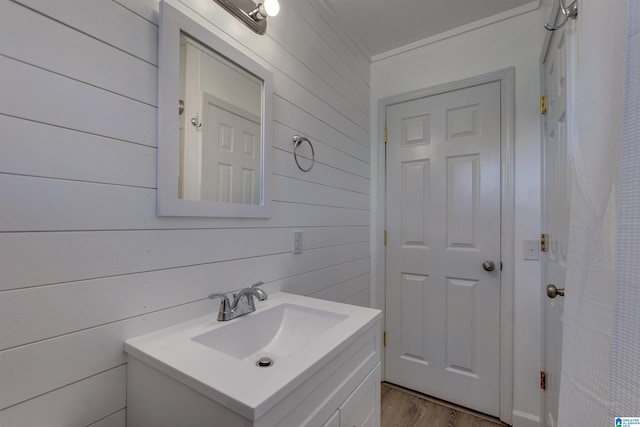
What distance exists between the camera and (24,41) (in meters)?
0.61

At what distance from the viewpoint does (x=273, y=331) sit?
1.10 metres

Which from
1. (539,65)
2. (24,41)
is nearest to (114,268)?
(24,41)

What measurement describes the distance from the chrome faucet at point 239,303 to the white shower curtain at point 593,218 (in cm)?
80

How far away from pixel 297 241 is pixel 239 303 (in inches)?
19.2

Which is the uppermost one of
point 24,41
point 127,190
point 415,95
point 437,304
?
point 415,95

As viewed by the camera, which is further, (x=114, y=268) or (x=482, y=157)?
(x=482, y=157)

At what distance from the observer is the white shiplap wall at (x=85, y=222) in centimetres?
60

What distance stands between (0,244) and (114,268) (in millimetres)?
221

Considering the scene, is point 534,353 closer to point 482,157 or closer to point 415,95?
point 482,157

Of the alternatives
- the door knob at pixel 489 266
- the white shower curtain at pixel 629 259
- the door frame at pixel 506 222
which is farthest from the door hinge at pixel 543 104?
the white shower curtain at pixel 629 259

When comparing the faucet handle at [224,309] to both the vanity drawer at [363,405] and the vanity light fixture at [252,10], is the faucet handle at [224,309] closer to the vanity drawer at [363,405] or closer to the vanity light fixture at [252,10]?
the vanity drawer at [363,405]

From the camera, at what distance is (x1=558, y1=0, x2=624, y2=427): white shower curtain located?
17.6 inches

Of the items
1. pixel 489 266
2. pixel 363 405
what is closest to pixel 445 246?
pixel 489 266

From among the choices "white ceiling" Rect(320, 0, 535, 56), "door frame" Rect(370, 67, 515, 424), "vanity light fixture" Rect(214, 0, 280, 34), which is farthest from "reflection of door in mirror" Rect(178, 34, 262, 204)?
"door frame" Rect(370, 67, 515, 424)
